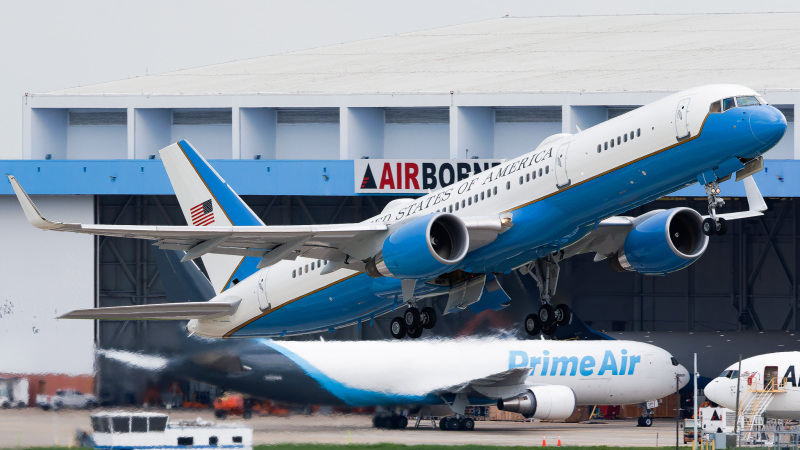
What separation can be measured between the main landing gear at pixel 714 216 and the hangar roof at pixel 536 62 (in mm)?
23546

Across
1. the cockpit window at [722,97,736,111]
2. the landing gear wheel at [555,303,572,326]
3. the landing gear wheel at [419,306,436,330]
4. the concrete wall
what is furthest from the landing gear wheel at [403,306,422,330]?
the concrete wall

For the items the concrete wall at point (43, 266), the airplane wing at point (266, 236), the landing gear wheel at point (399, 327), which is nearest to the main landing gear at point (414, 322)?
the landing gear wheel at point (399, 327)

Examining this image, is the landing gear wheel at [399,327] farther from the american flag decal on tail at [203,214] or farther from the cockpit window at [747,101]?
the cockpit window at [747,101]

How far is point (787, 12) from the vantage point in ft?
262

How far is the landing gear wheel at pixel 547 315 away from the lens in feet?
136

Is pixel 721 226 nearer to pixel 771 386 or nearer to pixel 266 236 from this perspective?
pixel 266 236

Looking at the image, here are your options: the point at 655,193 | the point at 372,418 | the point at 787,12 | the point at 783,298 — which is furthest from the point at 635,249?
the point at 787,12

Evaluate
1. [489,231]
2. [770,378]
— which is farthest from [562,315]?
[770,378]

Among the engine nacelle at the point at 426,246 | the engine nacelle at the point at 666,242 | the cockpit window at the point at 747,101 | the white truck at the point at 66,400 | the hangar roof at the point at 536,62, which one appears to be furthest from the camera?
the hangar roof at the point at 536,62

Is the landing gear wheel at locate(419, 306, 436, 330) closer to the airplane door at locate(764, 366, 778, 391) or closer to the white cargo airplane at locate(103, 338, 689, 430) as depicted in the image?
the white cargo airplane at locate(103, 338, 689, 430)

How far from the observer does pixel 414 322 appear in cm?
4169

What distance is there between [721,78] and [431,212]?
2722 centimetres

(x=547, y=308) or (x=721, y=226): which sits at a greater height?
(x=721, y=226)

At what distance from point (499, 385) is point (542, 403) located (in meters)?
1.98
